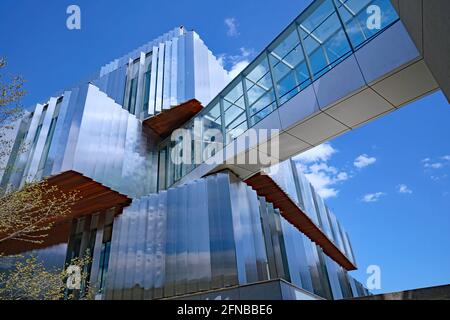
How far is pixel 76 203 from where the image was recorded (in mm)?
12258

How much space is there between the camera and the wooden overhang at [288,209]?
12.0 meters

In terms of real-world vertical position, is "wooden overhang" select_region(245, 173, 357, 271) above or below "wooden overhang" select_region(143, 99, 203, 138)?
below

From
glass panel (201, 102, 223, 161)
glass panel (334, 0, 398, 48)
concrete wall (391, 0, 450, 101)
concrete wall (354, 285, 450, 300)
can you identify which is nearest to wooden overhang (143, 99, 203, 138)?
glass panel (201, 102, 223, 161)

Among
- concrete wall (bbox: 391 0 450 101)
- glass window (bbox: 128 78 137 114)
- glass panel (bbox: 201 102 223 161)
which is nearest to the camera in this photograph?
concrete wall (bbox: 391 0 450 101)

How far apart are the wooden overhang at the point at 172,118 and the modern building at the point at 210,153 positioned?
71 millimetres

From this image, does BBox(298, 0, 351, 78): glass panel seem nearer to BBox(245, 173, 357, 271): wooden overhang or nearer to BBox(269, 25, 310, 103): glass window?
BBox(269, 25, 310, 103): glass window

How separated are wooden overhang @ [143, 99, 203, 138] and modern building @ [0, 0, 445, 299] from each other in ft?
0.23

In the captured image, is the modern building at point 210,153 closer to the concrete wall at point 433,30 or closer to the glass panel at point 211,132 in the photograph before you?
the glass panel at point 211,132

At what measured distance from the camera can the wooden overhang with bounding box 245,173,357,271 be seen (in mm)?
11970

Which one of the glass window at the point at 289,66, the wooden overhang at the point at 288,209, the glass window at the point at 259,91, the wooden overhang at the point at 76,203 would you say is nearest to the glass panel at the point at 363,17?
the glass window at the point at 289,66

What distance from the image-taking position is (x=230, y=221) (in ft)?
31.1

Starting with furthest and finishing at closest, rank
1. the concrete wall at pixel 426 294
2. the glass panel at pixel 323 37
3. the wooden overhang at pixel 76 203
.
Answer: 1. the wooden overhang at pixel 76 203
2. the glass panel at pixel 323 37
3. the concrete wall at pixel 426 294
